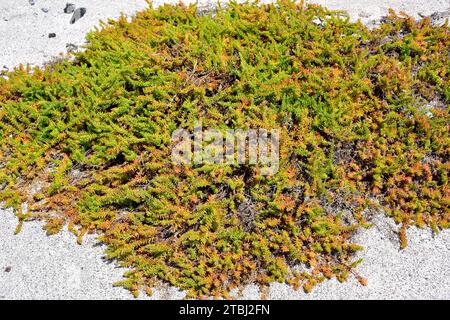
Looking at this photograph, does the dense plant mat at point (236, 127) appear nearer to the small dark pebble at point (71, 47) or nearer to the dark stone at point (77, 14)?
the small dark pebble at point (71, 47)

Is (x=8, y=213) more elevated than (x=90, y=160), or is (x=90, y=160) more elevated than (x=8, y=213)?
(x=90, y=160)

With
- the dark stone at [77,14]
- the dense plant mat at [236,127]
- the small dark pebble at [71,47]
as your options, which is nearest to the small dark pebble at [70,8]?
the dark stone at [77,14]

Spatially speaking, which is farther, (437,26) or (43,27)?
(43,27)

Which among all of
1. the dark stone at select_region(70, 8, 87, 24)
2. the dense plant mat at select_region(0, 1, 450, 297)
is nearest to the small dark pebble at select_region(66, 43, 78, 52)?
the dark stone at select_region(70, 8, 87, 24)

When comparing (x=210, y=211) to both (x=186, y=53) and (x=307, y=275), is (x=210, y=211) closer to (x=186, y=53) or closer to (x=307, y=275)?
(x=307, y=275)

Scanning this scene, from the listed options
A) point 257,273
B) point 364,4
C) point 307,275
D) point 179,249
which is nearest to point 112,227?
point 179,249

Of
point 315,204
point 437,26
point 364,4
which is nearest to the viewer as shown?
point 315,204
